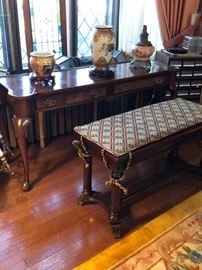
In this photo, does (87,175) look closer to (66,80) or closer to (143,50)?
(66,80)

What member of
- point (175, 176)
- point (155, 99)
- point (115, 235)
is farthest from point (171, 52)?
point (115, 235)

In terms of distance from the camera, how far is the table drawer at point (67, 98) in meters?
1.77

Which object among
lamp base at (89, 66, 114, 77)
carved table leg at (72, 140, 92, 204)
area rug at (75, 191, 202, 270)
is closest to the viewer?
area rug at (75, 191, 202, 270)

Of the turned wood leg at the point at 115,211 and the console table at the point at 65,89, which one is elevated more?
the console table at the point at 65,89

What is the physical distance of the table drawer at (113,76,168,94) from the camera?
2.08 meters

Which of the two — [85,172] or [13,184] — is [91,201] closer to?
[85,172]

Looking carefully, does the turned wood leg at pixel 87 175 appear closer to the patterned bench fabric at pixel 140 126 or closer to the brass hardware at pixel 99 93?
the patterned bench fabric at pixel 140 126

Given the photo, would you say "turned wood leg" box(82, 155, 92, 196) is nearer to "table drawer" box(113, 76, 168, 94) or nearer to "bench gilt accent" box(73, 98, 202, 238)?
"bench gilt accent" box(73, 98, 202, 238)

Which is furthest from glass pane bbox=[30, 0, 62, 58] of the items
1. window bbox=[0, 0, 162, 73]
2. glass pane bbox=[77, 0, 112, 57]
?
glass pane bbox=[77, 0, 112, 57]

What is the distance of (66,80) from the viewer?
196 centimetres

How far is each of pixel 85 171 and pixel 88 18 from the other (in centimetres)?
167

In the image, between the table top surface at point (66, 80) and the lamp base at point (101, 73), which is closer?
the table top surface at point (66, 80)

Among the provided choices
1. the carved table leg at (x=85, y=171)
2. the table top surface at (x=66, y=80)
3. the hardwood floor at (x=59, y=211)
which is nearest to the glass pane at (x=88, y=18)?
the table top surface at (x=66, y=80)

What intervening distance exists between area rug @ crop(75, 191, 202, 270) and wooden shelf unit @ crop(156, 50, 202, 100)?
4.68 feet
